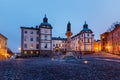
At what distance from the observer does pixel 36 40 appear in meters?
60.1

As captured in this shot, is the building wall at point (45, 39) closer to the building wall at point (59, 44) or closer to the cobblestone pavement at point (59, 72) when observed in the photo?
the building wall at point (59, 44)

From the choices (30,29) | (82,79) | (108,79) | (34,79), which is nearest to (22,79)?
(34,79)

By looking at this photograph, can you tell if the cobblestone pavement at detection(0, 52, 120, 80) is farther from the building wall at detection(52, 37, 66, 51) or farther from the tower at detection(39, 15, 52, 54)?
the building wall at detection(52, 37, 66, 51)

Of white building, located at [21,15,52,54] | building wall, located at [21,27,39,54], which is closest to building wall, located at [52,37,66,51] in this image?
white building, located at [21,15,52,54]

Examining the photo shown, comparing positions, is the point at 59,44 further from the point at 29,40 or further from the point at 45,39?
the point at 29,40

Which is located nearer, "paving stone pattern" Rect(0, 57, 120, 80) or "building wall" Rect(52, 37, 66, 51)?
"paving stone pattern" Rect(0, 57, 120, 80)

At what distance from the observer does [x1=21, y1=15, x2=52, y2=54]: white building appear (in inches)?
2295

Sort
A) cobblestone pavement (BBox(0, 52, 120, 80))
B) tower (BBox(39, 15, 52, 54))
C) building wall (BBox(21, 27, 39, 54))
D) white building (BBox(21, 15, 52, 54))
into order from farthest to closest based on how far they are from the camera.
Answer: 1. tower (BBox(39, 15, 52, 54))
2. white building (BBox(21, 15, 52, 54))
3. building wall (BBox(21, 27, 39, 54))
4. cobblestone pavement (BBox(0, 52, 120, 80))

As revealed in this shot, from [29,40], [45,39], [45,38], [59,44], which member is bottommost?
[59,44]

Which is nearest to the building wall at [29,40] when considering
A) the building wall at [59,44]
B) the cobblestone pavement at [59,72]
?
the building wall at [59,44]

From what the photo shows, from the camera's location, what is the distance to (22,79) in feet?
32.1

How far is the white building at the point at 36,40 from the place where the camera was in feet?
191

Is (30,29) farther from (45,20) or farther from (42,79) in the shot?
(42,79)

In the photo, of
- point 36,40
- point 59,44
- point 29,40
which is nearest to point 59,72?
point 29,40
